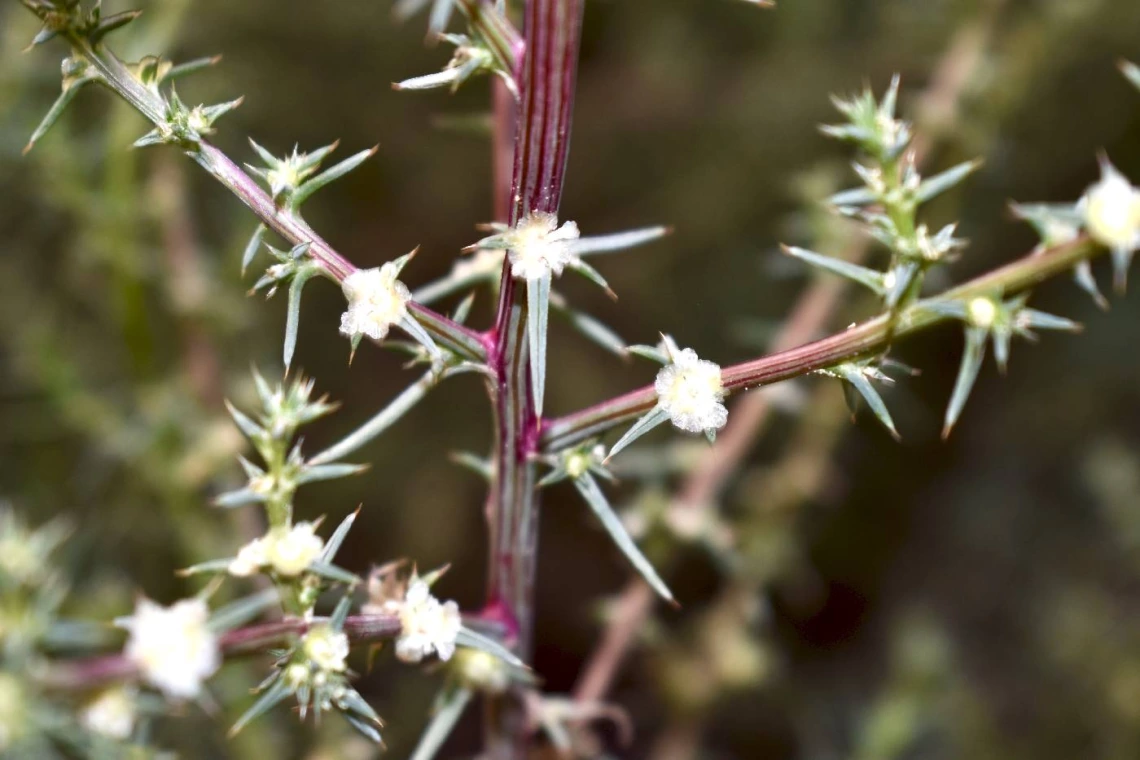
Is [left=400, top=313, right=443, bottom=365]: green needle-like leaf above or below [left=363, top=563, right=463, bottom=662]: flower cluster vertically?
above

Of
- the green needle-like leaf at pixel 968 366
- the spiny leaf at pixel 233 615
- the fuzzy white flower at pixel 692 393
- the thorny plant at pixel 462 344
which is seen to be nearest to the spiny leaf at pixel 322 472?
the thorny plant at pixel 462 344

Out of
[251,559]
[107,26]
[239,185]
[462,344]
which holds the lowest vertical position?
[251,559]

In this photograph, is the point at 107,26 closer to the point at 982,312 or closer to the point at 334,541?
the point at 334,541

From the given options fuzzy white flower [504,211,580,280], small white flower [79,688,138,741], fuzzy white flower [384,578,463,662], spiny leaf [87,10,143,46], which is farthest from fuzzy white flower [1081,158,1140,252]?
small white flower [79,688,138,741]

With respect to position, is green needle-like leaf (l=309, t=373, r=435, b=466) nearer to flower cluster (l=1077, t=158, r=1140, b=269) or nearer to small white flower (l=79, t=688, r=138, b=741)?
small white flower (l=79, t=688, r=138, b=741)

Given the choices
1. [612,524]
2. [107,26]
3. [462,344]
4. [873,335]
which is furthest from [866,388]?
[107,26]

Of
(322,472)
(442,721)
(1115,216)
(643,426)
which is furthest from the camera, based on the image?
(442,721)

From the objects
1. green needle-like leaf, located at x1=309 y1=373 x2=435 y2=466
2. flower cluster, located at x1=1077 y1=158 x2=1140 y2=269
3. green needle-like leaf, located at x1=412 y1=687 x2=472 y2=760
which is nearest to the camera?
flower cluster, located at x1=1077 y1=158 x2=1140 y2=269

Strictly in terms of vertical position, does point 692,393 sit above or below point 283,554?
above

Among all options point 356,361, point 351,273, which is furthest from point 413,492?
point 351,273
